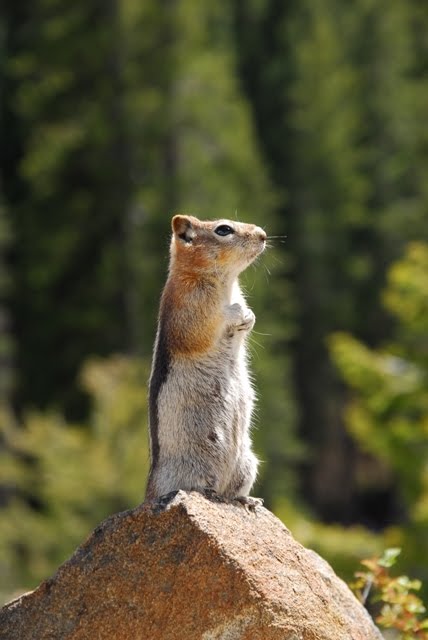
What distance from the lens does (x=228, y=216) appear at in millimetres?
31312

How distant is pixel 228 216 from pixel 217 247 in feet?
75.2

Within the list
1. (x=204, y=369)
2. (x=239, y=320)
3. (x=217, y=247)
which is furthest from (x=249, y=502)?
(x=217, y=247)

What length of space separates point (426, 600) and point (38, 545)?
519 inches

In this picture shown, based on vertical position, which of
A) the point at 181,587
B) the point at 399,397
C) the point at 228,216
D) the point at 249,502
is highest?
the point at 228,216

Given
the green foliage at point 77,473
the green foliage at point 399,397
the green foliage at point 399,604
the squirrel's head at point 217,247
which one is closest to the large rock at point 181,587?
the green foliage at point 399,604

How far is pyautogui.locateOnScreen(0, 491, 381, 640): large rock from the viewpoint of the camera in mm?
7059

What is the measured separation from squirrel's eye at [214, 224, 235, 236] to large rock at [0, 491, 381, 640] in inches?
68.6

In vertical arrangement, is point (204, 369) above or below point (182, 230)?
below

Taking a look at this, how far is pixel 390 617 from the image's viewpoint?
8172mm

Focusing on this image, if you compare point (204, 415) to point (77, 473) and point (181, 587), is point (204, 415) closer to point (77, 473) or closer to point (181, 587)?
point (181, 587)

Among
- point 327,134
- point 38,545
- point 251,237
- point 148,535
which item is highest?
point 327,134

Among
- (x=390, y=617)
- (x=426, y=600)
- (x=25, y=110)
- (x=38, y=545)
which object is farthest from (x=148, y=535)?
(x=25, y=110)

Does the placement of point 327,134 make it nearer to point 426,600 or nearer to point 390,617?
point 426,600

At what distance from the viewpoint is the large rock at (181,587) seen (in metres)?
7.06
